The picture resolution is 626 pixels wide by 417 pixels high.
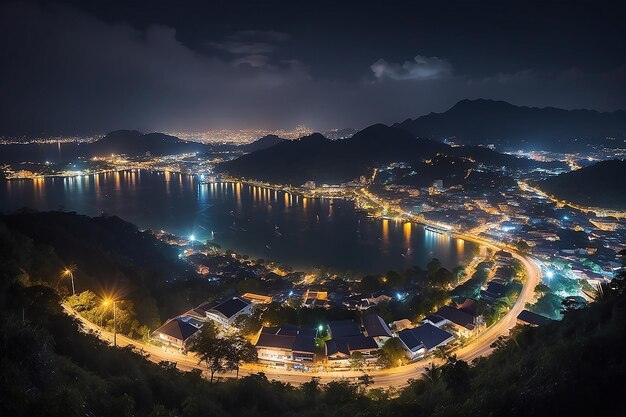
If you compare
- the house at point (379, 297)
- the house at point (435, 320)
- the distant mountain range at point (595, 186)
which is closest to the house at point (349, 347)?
the house at point (435, 320)

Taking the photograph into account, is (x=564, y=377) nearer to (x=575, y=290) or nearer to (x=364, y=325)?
(x=364, y=325)

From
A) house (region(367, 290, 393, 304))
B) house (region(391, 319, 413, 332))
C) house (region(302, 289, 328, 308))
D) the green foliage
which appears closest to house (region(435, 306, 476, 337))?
house (region(391, 319, 413, 332))

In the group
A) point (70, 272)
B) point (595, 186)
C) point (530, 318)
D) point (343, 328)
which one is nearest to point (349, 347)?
point (343, 328)

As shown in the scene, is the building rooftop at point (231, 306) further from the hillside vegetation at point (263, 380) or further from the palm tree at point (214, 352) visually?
the hillside vegetation at point (263, 380)

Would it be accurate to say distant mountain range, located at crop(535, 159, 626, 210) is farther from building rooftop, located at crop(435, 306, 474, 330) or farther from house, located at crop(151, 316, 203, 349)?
house, located at crop(151, 316, 203, 349)

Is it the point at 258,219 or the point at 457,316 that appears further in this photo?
the point at 258,219

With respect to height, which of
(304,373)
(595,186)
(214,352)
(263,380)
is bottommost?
(304,373)

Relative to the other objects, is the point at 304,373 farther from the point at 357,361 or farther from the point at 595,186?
the point at 595,186
